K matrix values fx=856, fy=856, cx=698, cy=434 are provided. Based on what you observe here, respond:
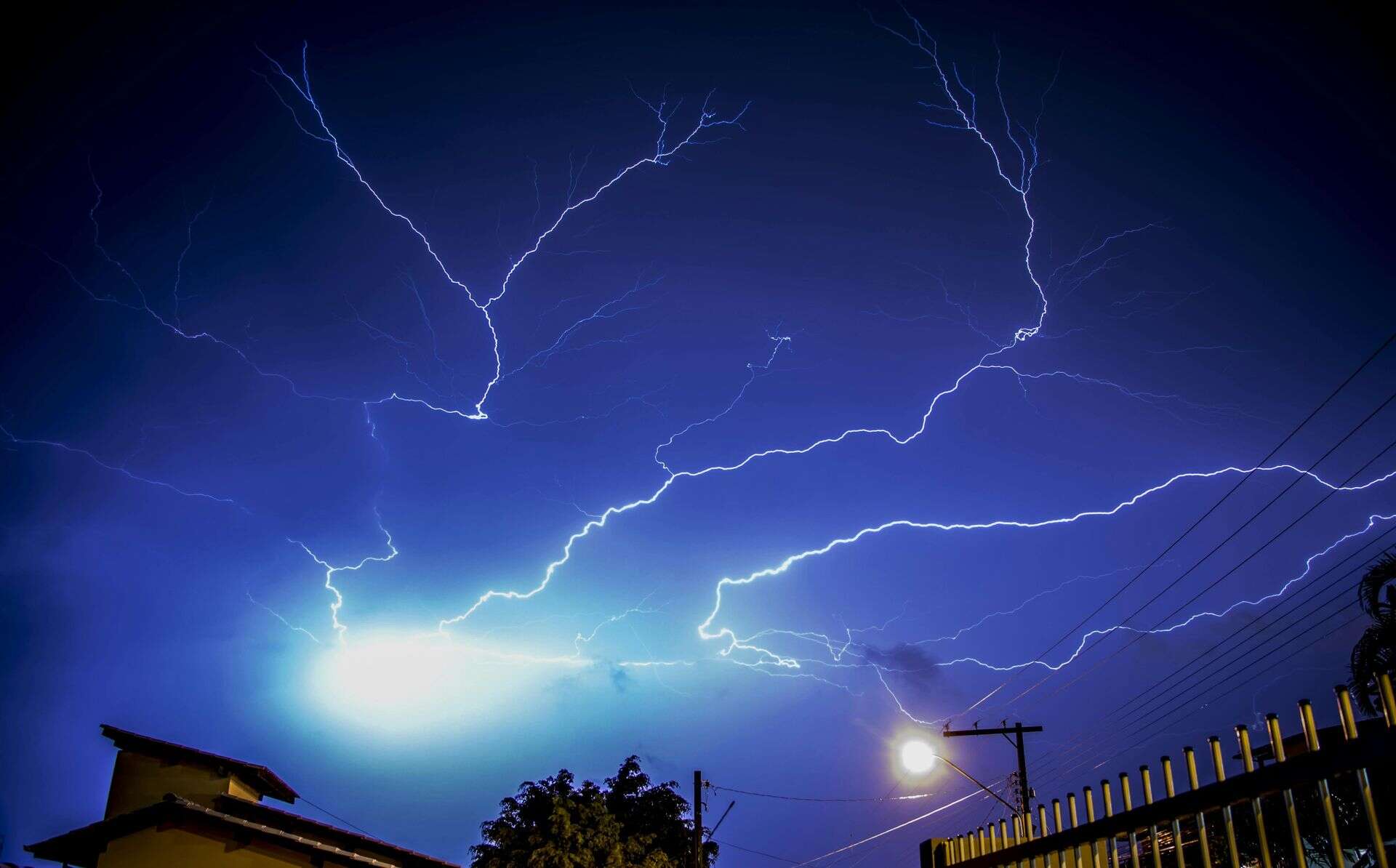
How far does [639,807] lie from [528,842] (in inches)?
155

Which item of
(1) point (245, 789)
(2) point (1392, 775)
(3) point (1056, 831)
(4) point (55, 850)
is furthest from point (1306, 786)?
(1) point (245, 789)

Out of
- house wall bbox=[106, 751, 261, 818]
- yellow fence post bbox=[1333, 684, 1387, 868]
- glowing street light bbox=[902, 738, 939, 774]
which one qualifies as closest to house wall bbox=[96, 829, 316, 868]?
house wall bbox=[106, 751, 261, 818]

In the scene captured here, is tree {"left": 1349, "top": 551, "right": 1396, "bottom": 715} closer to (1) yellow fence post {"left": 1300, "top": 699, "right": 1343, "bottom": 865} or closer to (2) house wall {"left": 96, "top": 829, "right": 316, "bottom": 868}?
(1) yellow fence post {"left": 1300, "top": 699, "right": 1343, "bottom": 865}

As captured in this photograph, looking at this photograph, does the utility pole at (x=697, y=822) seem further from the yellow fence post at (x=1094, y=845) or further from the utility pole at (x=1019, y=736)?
the yellow fence post at (x=1094, y=845)

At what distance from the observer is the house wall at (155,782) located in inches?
620

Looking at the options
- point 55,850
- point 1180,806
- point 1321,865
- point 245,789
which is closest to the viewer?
point 1180,806

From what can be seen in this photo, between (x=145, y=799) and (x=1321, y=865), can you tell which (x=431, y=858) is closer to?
(x=145, y=799)

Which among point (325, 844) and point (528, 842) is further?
point (528, 842)

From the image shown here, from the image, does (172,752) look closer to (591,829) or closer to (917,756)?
(591,829)

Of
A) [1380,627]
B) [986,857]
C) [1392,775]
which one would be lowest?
[986,857]

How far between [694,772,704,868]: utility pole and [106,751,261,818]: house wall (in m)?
11.3

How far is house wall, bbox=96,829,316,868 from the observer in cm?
1290

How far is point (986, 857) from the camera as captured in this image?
17.9 ft

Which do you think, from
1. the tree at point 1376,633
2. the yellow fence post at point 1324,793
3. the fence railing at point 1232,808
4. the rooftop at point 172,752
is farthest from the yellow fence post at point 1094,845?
the rooftop at point 172,752
